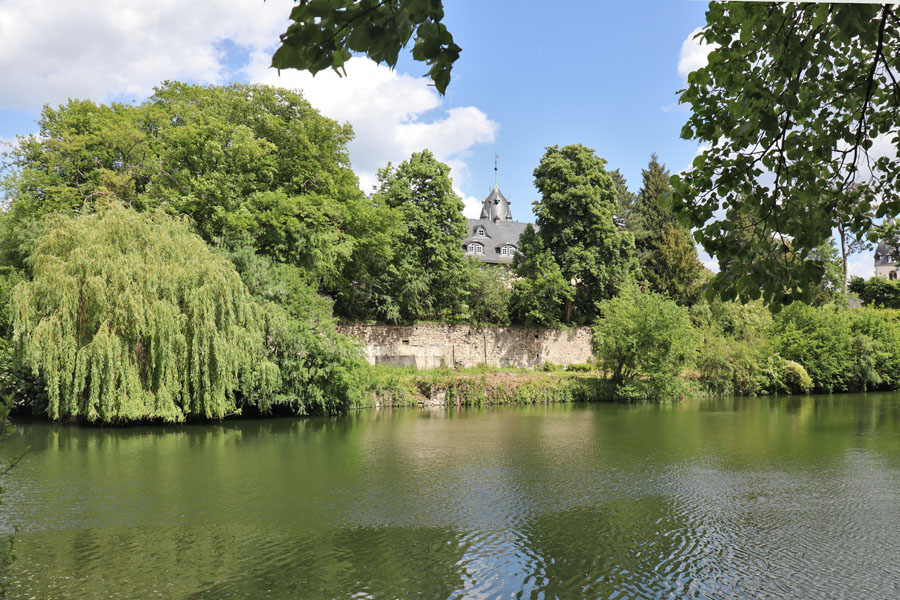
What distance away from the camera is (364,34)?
1.94 metres

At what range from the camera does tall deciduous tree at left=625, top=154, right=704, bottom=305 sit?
3584 cm

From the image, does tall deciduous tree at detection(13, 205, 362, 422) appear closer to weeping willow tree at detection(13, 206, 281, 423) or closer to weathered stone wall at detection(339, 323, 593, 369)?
weeping willow tree at detection(13, 206, 281, 423)

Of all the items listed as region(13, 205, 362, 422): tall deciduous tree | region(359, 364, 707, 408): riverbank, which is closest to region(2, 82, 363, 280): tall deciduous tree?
region(13, 205, 362, 422): tall deciduous tree

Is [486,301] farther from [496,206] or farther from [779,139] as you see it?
[496,206]

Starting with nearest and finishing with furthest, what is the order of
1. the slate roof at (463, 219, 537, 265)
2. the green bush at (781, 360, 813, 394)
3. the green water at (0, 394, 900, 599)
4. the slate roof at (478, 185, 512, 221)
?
the green water at (0, 394, 900, 599) < the green bush at (781, 360, 813, 394) < the slate roof at (463, 219, 537, 265) < the slate roof at (478, 185, 512, 221)

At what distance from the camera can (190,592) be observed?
5645 millimetres

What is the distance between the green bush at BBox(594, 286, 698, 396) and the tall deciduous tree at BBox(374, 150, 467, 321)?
289 inches

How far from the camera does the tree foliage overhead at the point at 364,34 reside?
6.33ft

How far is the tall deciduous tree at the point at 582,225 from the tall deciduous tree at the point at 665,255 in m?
2.94

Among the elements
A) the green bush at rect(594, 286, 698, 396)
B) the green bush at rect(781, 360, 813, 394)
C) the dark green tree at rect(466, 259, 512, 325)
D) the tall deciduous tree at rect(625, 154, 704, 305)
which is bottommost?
the green bush at rect(781, 360, 813, 394)

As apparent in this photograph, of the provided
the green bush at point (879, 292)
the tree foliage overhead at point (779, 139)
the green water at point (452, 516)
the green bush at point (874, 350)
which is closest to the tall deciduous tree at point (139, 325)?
the green water at point (452, 516)

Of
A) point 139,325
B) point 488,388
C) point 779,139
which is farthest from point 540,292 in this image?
point 779,139

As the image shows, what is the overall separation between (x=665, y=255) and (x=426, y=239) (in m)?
14.8

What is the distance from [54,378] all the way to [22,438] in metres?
1.37
